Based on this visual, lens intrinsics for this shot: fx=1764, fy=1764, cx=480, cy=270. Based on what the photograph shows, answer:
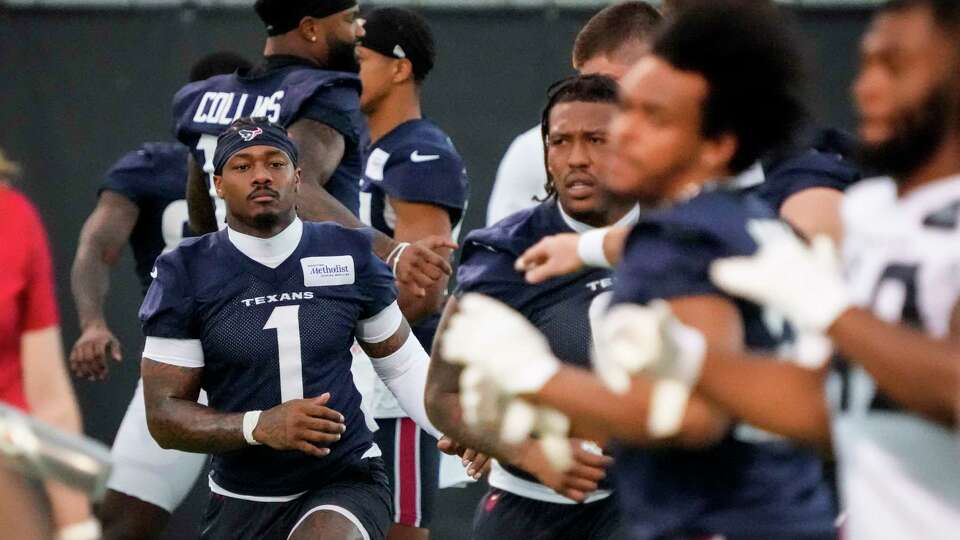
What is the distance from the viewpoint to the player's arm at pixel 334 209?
201 inches

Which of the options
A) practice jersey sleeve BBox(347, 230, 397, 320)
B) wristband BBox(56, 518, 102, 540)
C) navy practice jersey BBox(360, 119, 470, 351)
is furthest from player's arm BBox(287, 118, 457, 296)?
wristband BBox(56, 518, 102, 540)

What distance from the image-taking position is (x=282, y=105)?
17.8 ft

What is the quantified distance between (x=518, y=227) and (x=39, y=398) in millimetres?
1264

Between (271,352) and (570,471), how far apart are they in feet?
4.52

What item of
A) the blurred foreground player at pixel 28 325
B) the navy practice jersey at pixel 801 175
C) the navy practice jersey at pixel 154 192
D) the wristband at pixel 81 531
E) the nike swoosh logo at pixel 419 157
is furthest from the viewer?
the navy practice jersey at pixel 154 192

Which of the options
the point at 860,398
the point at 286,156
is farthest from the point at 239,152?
the point at 860,398

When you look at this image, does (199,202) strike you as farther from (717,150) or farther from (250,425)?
(717,150)

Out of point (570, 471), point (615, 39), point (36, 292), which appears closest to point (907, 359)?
point (570, 471)

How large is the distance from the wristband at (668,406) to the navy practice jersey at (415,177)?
3344mm

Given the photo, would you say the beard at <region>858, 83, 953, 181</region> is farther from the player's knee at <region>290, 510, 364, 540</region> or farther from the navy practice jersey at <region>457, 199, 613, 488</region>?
the player's knee at <region>290, 510, 364, 540</region>

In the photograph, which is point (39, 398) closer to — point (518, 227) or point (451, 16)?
point (518, 227)

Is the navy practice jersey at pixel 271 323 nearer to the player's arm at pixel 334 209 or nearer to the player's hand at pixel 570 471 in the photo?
the player's arm at pixel 334 209

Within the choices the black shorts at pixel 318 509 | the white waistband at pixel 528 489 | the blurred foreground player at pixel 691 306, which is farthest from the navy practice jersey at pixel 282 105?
the blurred foreground player at pixel 691 306

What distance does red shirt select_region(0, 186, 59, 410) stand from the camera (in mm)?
3467
